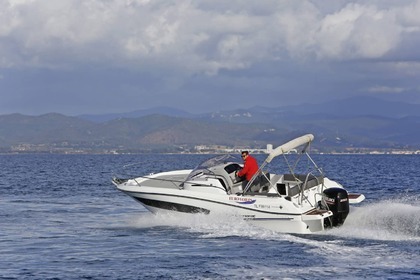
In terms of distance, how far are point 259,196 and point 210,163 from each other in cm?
262

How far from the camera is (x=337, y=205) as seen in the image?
821 inches

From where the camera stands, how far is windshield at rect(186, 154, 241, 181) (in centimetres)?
2289

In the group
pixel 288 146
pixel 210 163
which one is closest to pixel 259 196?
pixel 288 146

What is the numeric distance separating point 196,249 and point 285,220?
3.52 m

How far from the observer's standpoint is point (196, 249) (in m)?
18.4

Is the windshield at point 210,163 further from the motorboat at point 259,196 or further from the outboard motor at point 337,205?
the outboard motor at point 337,205

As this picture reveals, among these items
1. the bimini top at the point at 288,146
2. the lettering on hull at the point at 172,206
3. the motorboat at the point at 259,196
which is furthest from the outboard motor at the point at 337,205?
the lettering on hull at the point at 172,206

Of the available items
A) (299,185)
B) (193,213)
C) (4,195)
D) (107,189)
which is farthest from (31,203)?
(299,185)

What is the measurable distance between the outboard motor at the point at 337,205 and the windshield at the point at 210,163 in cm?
380

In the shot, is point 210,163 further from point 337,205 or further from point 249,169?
point 337,205

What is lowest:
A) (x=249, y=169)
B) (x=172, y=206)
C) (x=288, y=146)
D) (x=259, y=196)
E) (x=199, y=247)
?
(x=199, y=247)

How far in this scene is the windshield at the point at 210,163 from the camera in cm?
2289

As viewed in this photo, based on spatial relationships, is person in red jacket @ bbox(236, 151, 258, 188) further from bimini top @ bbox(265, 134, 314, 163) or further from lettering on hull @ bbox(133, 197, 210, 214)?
lettering on hull @ bbox(133, 197, 210, 214)

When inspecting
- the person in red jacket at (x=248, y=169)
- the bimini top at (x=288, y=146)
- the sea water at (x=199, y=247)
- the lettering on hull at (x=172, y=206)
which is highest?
the bimini top at (x=288, y=146)
